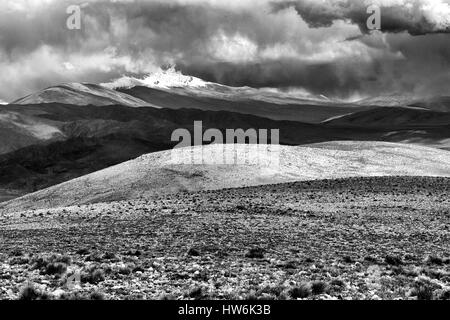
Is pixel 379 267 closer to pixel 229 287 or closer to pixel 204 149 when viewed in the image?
pixel 229 287

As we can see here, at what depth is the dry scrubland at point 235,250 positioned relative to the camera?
1562 cm

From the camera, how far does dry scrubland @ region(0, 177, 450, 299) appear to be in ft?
51.3

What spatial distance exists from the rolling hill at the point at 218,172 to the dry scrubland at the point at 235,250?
2500 centimetres

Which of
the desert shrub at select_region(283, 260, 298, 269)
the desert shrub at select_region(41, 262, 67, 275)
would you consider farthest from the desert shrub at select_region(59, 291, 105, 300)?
the desert shrub at select_region(283, 260, 298, 269)

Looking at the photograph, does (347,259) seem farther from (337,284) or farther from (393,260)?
(337,284)

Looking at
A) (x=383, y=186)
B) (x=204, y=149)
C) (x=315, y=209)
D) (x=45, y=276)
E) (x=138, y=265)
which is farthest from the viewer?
(x=204, y=149)

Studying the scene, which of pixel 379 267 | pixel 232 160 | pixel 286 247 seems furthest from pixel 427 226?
pixel 232 160

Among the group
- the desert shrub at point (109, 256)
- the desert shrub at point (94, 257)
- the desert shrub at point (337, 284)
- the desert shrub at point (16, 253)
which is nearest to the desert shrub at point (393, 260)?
the desert shrub at point (337, 284)

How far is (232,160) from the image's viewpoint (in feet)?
265

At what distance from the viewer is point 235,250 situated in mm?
22688

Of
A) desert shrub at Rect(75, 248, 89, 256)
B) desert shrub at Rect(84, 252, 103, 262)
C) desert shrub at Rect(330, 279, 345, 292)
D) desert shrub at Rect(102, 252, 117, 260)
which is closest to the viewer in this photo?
desert shrub at Rect(330, 279, 345, 292)

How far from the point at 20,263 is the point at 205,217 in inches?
608

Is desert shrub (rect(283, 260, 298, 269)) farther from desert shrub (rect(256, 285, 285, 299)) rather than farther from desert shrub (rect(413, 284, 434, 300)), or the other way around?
desert shrub (rect(413, 284, 434, 300))

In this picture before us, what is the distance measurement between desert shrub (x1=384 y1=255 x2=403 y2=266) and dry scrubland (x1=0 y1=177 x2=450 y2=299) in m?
0.07
